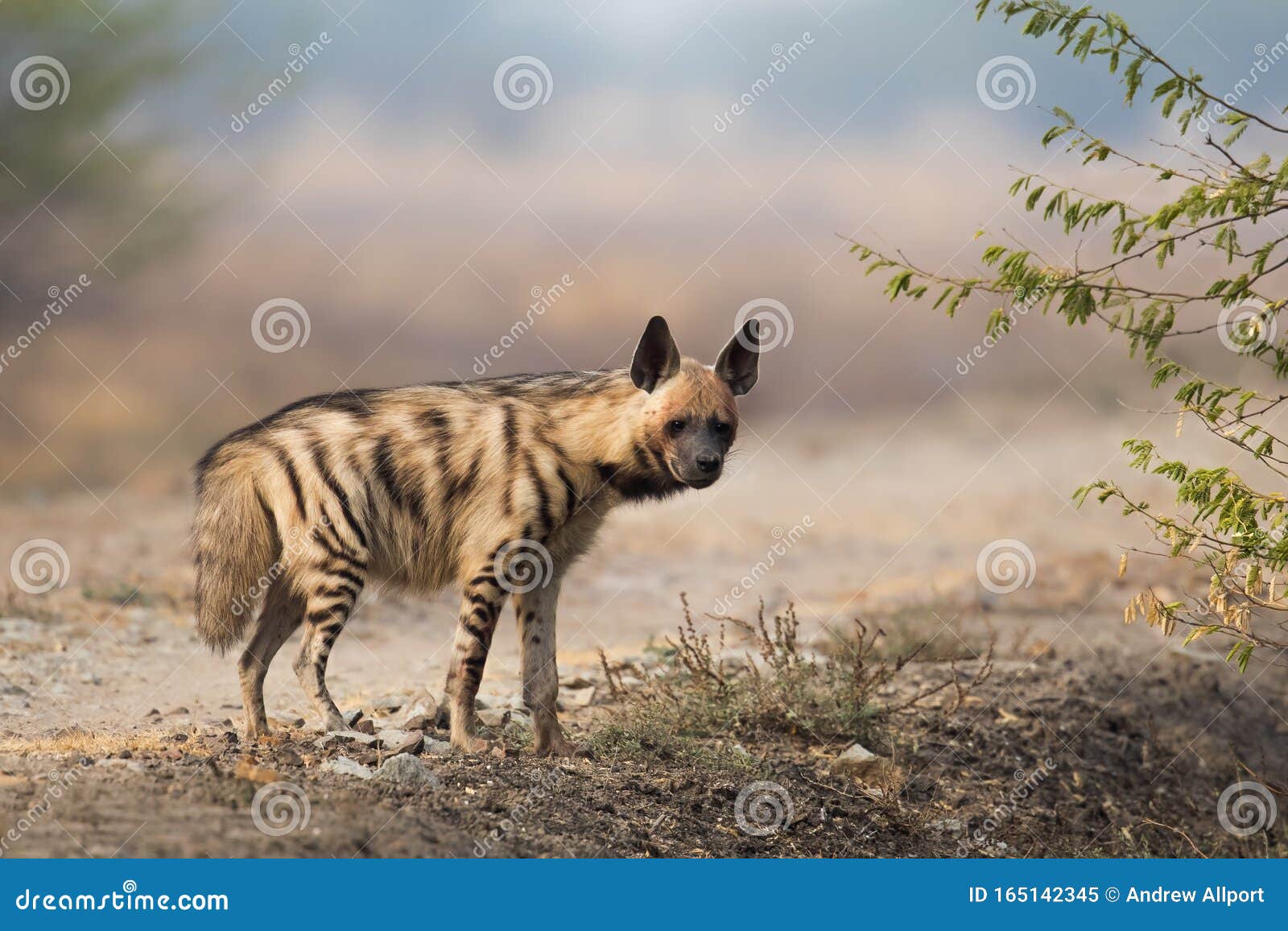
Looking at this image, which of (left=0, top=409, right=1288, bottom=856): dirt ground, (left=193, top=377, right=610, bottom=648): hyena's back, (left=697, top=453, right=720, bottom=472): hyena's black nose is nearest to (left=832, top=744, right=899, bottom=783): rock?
(left=0, top=409, right=1288, bottom=856): dirt ground

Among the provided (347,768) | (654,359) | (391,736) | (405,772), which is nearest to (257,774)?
(347,768)

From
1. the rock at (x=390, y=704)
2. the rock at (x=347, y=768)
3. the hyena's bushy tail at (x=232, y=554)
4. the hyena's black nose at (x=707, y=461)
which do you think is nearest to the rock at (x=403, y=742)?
the rock at (x=347, y=768)

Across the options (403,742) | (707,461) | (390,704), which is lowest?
(390,704)

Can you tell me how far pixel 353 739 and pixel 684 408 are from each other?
2117 mm

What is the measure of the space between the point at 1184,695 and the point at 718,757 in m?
3.67

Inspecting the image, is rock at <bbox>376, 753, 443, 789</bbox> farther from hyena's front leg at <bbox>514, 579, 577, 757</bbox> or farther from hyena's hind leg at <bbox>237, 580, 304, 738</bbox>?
hyena's hind leg at <bbox>237, 580, 304, 738</bbox>

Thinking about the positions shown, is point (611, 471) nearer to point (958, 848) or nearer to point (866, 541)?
point (958, 848)

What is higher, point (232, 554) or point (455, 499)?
point (455, 499)

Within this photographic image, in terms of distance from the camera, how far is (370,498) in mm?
6035

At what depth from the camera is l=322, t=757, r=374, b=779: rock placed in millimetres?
5059

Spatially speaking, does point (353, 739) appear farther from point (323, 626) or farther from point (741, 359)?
point (741, 359)

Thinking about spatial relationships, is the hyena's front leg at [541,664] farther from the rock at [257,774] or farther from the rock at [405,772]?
the rock at [257,774]

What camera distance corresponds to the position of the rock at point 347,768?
506 cm

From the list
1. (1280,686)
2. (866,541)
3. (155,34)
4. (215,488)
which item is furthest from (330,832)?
(155,34)
